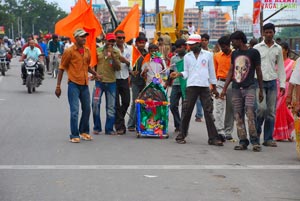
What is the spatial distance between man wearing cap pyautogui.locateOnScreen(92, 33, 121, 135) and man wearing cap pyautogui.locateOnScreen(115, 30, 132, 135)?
0.59 feet

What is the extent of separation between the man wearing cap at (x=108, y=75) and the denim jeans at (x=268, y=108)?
2.65m

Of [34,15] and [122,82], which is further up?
[34,15]

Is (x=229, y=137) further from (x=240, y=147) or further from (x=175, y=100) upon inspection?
(x=175, y=100)

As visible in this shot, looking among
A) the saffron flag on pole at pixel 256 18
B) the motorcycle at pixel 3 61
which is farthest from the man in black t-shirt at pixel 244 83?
the motorcycle at pixel 3 61

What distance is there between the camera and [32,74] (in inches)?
858

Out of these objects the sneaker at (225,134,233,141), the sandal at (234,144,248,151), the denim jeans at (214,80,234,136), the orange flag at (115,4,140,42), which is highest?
the orange flag at (115,4,140,42)

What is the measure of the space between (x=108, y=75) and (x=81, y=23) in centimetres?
138

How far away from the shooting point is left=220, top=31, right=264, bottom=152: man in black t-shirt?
429 inches

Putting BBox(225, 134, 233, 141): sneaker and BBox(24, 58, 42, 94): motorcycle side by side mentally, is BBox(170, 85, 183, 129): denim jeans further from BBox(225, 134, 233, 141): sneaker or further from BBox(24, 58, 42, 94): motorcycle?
BBox(24, 58, 42, 94): motorcycle

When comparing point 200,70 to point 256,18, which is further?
point 256,18

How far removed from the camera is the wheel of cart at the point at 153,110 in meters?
12.6

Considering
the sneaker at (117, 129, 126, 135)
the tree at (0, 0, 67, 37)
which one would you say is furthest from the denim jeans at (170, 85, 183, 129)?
the tree at (0, 0, 67, 37)

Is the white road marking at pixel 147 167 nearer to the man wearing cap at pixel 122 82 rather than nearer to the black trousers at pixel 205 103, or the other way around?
the black trousers at pixel 205 103

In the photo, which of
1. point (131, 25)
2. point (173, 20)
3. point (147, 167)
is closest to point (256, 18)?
point (131, 25)
